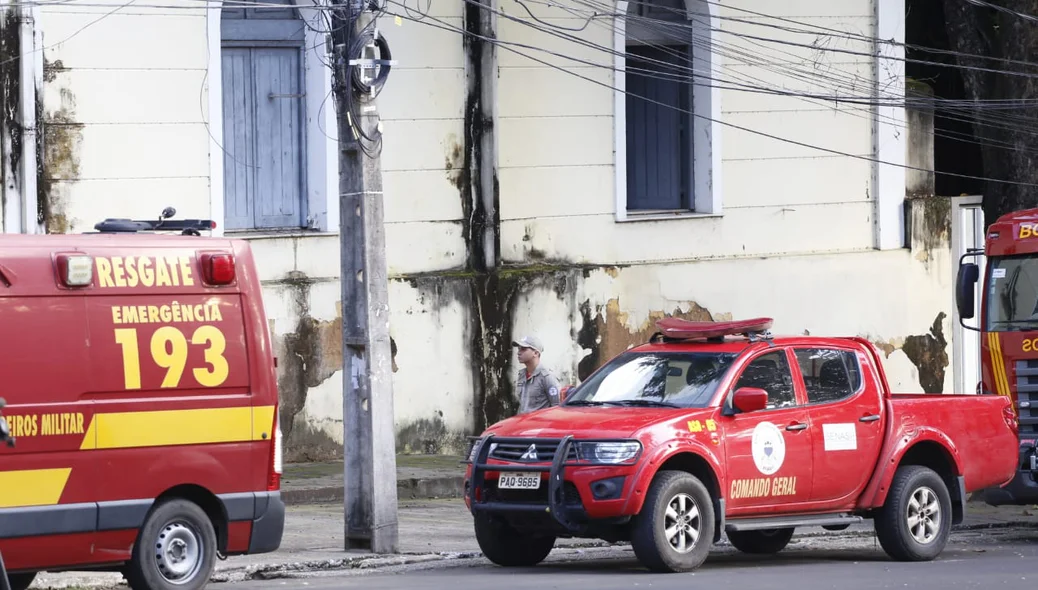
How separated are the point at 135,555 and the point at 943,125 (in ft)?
52.9

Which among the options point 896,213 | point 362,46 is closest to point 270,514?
point 362,46

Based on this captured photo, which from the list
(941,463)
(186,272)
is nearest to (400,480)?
(941,463)

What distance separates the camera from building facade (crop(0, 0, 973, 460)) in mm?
17469

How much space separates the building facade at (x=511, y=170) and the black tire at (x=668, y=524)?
705 cm

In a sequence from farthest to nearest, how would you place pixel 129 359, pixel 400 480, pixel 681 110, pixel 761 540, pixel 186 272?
pixel 681 110, pixel 400 480, pixel 761 540, pixel 186 272, pixel 129 359

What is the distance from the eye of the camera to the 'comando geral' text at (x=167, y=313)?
10477 millimetres

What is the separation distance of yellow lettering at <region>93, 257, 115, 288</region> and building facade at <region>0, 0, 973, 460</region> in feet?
21.7

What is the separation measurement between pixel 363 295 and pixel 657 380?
7.77 feet

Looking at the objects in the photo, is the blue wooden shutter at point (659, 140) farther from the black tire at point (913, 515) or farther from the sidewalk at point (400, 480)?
the black tire at point (913, 515)

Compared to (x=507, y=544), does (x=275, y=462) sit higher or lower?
higher

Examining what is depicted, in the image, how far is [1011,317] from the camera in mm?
15961

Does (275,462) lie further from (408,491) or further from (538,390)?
(408,491)

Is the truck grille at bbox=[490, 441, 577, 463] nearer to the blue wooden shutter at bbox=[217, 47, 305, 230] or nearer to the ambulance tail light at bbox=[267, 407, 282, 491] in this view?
the ambulance tail light at bbox=[267, 407, 282, 491]

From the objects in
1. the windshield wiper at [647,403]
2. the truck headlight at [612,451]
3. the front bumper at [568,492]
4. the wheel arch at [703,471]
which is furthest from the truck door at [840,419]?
the front bumper at [568,492]
